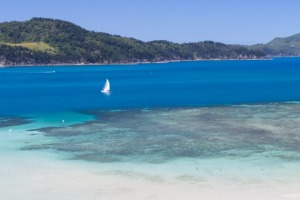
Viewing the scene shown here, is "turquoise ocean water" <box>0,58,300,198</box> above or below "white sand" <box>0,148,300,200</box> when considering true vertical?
below

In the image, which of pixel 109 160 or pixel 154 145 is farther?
pixel 154 145

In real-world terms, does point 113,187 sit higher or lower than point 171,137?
higher

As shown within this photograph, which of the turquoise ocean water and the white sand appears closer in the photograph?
the white sand

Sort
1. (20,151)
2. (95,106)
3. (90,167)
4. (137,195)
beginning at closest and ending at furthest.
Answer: (137,195), (90,167), (20,151), (95,106)

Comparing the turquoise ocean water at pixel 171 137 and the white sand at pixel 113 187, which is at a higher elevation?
the white sand at pixel 113 187

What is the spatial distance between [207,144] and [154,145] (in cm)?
436

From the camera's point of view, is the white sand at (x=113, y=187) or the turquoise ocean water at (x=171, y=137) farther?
the turquoise ocean water at (x=171, y=137)

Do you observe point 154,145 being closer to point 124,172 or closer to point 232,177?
point 124,172

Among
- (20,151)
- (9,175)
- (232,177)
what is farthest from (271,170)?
(20,151)

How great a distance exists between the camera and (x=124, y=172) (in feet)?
99.9

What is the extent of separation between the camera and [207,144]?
3834 centimetres

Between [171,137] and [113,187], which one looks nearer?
[113,187]

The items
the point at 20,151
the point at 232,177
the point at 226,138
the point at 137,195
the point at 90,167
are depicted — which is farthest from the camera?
the point at 226,138

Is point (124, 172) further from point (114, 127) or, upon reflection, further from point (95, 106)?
point (95, 106)
